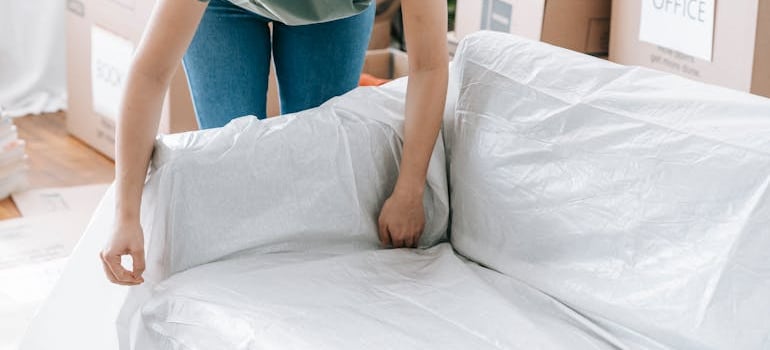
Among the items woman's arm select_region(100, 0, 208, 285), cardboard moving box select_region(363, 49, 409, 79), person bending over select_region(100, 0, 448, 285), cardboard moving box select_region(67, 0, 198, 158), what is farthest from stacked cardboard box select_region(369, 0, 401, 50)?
woman's arm select_region(100, 0, 208, 285)

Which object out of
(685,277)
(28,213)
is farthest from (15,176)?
(685,277)

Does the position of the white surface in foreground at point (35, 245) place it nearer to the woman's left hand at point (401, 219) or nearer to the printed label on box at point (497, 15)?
the woman's left hand at point (401, 219)

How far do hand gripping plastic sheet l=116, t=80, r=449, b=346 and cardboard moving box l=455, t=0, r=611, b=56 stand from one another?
687mm

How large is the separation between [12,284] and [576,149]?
1.20 meters

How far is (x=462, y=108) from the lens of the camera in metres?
1.49

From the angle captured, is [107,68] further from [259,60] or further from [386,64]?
[259,60]

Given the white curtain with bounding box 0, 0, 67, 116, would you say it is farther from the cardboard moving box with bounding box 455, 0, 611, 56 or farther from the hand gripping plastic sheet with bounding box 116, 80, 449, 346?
the hand gripping plastic sheet with bounding box 116, 80, 449, 346

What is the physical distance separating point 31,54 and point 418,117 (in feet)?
6.89

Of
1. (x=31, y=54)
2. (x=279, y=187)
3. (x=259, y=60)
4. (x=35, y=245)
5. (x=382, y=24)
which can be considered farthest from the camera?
(x=31, y=54)

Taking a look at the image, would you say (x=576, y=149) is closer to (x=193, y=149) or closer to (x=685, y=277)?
(x=685, y=277)

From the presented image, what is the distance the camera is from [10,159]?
238cm

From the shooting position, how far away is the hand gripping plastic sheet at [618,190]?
1.13m

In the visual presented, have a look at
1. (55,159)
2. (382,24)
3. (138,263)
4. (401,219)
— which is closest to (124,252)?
(138,263)

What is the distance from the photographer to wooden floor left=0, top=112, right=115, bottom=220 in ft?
8.38
